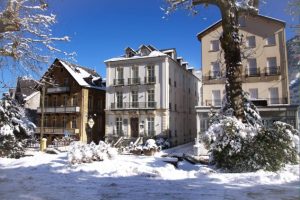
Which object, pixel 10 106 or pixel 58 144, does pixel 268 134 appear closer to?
pixel 10 106

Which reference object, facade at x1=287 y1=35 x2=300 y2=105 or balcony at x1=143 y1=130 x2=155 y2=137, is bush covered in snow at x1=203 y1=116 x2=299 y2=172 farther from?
balcony at x1=143 y1=130 x2=155 y2=137

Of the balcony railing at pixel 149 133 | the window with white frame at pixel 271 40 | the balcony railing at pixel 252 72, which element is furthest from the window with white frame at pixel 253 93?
the balcony railing at pixel 149 133

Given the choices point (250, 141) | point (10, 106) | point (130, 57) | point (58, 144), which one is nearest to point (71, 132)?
point (58, 144)

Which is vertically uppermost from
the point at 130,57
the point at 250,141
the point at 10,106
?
the point at 130,57

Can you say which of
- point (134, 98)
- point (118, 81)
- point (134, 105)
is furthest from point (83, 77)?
point (134, 105)

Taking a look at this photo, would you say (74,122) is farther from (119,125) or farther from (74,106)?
(119,125)

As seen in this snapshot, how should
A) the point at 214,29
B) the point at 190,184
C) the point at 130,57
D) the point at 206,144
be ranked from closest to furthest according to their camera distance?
the point at 190,184 → the point at 206,144 → the point at 214,29 → the point at 130,57

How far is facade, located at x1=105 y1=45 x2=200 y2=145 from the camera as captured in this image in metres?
33.5

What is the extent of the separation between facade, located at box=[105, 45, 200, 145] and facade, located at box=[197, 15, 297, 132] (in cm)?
558

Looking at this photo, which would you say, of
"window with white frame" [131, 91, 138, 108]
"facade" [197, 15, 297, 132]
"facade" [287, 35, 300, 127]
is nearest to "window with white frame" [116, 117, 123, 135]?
"window with white frame" [131, 91, 138, 108]

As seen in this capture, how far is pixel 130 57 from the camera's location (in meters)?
36.3

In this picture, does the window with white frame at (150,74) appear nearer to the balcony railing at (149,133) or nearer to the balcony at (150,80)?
the balcony at (150,80)

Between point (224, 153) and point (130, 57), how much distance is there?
1111 inches

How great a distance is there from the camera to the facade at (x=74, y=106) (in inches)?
1533
